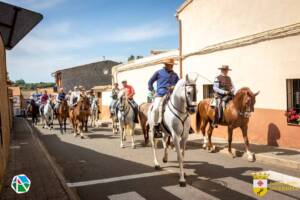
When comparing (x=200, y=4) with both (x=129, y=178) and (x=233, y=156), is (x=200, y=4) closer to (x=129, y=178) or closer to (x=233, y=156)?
(x=233, y=156)

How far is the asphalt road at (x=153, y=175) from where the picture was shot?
5809 millimetres

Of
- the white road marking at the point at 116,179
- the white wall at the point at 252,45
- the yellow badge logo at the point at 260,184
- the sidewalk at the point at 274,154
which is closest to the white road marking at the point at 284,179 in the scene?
the yellow badge logo at the point at 260,184

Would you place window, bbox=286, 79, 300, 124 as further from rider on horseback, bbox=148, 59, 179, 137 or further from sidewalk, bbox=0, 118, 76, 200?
sidewalk, bbox=0, 118, 76, 200

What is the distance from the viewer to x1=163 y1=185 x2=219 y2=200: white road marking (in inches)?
219

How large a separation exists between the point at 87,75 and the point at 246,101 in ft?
124

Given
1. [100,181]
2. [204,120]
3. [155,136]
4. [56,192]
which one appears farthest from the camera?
[204,120]

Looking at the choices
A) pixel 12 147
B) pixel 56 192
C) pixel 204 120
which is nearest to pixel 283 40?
pixel 204 120

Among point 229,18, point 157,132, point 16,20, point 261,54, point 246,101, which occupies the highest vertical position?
point 229,18

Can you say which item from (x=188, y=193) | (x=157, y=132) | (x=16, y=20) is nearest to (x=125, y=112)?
(x=157, y=132)

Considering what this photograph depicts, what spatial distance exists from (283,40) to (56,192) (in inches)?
325

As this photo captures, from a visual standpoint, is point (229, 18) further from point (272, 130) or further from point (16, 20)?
point (16, 20)

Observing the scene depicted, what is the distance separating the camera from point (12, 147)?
1151 centimetres

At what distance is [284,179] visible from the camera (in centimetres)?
661

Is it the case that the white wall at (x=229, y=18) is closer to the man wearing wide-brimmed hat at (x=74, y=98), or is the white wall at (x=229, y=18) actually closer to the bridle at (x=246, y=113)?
the bridle at (x=246, y=113)
